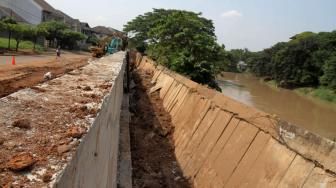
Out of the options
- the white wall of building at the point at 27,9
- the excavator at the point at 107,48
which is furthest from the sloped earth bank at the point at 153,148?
the white wall of building at the point at 27,9

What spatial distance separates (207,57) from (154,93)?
14.0 ft

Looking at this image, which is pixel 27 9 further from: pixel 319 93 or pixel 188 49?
pixel 188 49

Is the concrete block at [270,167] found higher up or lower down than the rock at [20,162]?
lower down

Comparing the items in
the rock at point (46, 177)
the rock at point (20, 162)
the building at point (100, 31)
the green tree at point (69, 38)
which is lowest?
the building at point (100, 31)

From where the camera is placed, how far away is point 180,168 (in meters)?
7.93

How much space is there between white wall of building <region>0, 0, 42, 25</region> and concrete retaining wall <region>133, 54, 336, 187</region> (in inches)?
2235

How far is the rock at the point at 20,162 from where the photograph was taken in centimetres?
216

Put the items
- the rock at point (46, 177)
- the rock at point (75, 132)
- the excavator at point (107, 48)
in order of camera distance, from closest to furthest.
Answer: the rock at point (46, 177)
the rock at point (75, 132)
the excavator at point (107, 48)

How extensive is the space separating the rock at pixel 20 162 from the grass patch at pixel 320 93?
4080 centimetres

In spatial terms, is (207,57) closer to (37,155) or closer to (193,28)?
(193,28)

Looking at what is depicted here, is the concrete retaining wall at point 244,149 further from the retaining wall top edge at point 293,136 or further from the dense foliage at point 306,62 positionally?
the dense foliage at point 306,62

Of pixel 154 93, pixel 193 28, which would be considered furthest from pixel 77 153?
pixel 193 28

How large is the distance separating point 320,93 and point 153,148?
38.0 meters

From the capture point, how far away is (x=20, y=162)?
7.31ft
